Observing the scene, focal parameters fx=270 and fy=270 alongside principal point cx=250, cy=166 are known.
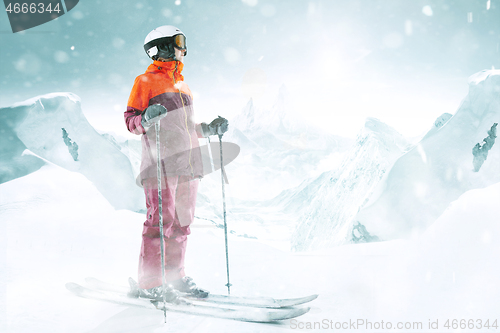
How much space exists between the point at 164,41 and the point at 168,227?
2.13m

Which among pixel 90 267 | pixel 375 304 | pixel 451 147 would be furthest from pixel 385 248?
pixel 451 147

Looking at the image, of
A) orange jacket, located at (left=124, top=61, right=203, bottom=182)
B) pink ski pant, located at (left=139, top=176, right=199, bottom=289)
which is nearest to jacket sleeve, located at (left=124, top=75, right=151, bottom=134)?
orange jacket, located at (left=124, top=61, right=203, bottom=182)

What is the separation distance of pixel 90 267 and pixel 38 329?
2119mm

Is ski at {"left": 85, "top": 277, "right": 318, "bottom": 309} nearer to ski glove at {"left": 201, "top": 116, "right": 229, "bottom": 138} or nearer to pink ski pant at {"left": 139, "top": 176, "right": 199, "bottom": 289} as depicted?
pink ski pant at {"left": 139, "top": 176, "right": 199, "bottom": 289}

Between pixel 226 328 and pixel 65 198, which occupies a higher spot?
pixel 65 198

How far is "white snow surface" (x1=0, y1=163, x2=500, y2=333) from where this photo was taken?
243 centimetres

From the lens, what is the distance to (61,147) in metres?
21.6

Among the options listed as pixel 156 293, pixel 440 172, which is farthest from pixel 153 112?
Result: pixel 440 172

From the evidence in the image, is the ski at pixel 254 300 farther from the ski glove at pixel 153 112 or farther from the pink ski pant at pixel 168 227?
the ski glove at pixel 153 112

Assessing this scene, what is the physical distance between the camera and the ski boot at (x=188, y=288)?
309 centimetres

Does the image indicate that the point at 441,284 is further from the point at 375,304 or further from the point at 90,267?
the point at 90,267

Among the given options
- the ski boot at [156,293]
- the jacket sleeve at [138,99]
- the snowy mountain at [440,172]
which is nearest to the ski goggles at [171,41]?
the jacket sleeve at [138,99]

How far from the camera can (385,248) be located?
467 cm

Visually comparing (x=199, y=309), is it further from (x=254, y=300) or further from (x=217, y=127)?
(x=217, y=127)
